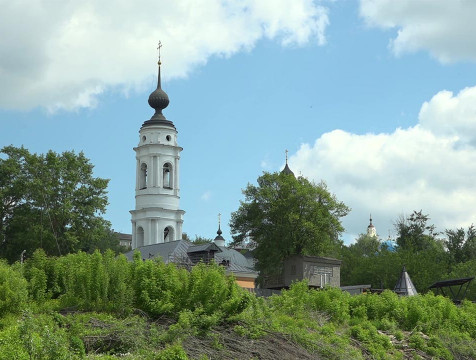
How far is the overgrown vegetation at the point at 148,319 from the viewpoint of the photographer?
1603 cm

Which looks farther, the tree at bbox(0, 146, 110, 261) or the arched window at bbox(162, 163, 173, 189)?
the arched window at bbox(162, 163, 173, 189)

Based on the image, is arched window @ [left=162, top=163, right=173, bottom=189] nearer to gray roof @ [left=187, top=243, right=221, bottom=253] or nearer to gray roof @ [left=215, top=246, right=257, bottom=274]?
gray roof @ [left=215, top=246, right=257, bottom=274]

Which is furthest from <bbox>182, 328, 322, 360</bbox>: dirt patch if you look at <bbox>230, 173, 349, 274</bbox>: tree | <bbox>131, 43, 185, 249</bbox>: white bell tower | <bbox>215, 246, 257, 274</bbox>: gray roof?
<bbox>131, 43, 185, 249</bbox>: white bell tower

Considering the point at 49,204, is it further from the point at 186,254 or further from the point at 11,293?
the point at 11,293

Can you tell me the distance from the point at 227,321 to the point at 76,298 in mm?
3465

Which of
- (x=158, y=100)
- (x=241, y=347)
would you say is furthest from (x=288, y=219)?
(x=241, y=347)

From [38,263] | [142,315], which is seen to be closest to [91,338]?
[142,315]

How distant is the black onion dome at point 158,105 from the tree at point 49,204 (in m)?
23.4

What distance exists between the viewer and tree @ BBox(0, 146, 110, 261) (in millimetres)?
61534

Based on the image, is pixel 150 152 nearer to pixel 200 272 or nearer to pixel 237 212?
pixel 237 212

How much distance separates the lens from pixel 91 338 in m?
16.5


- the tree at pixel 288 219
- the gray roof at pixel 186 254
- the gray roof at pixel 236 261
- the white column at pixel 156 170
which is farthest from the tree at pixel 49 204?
the white column at pixel 156 170

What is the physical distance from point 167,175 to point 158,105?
24.4 feet

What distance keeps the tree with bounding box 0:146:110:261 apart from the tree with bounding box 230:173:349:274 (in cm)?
1155
